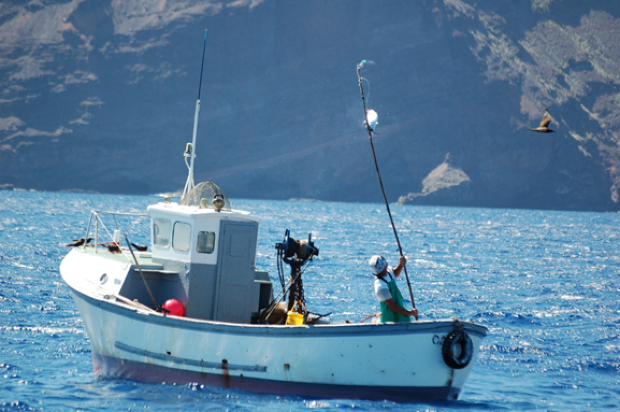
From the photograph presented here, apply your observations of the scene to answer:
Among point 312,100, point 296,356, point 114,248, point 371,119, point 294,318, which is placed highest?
point 312,100

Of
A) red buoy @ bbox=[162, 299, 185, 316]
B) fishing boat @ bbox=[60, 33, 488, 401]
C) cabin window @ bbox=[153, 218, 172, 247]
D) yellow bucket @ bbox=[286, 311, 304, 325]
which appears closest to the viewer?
fishing boat @ bbox=[60, 33, 488, 401]

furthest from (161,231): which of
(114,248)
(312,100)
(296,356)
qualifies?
(312,100)

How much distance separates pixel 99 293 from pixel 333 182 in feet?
511

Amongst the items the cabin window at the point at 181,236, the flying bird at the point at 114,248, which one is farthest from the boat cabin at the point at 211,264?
the flying bird at the point at 114,248

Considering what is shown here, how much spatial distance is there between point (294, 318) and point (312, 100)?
172921 mm

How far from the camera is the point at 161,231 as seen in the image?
14.0 m

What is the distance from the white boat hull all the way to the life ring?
10 centimetres

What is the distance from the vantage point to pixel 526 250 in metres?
50.4

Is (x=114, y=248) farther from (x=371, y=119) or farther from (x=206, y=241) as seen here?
(x=371, y=119)

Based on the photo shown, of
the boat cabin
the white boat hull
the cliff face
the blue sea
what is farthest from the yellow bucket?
the cliff face

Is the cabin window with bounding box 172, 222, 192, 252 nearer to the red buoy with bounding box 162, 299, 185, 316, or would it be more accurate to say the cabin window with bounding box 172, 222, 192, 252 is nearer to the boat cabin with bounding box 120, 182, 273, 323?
the boat cabin with bounding box 120, 182, 273, 323

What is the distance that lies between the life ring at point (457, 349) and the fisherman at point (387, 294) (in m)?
0.64

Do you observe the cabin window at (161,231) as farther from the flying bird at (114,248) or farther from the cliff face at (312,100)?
the cliff face at (312,100)

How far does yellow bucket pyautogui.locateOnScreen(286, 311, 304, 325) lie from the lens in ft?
42.3
